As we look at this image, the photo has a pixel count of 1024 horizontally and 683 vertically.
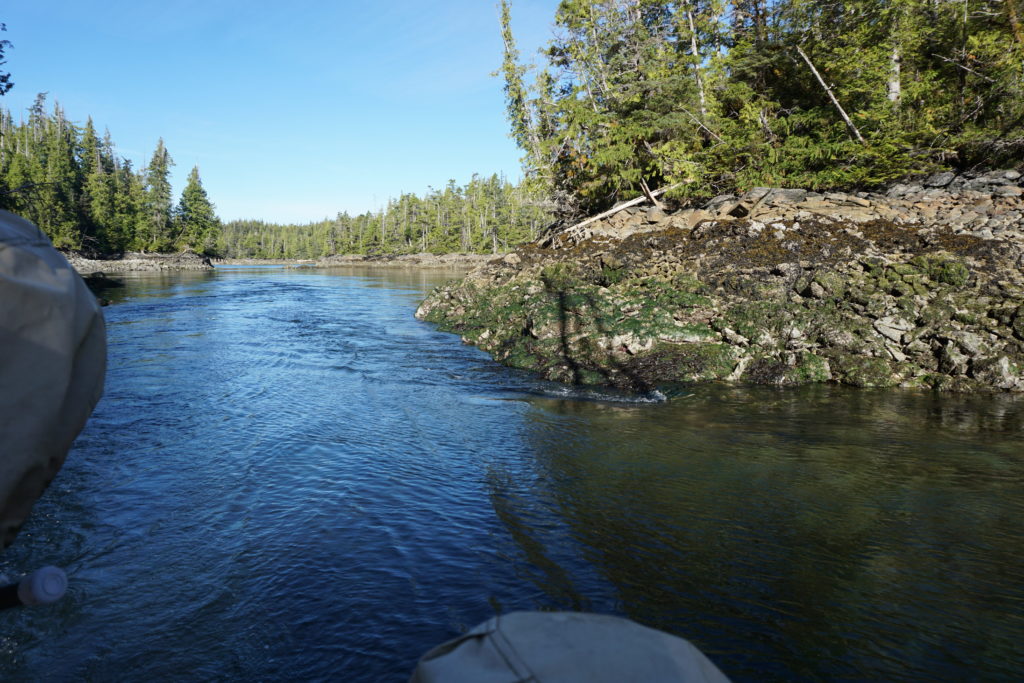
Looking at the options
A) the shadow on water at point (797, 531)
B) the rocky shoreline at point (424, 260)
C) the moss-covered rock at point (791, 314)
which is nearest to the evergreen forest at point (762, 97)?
the moss-covered rock at point (791, 314)

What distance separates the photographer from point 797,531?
21.1ft

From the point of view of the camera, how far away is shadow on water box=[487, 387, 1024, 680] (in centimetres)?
462

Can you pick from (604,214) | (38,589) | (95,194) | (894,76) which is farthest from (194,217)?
(38,589)

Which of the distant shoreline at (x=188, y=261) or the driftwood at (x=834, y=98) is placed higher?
the driftwood at (x=834, y=98)

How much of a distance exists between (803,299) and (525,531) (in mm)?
11177

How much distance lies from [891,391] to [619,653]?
12829mm

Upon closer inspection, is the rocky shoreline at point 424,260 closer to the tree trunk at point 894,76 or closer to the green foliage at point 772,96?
the green foliage at point 772,96

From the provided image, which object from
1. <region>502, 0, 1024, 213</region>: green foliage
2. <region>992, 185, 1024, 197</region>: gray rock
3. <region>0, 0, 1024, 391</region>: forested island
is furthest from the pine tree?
<region>992, 185, 1024, 197</region>: gray rock

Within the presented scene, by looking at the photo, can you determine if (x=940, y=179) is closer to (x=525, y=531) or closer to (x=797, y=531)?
(x=797, y=531)

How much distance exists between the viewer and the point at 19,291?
2.12m

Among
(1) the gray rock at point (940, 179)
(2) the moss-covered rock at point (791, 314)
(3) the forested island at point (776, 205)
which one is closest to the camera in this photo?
(2) the moss-covered rock at point (791, 314)

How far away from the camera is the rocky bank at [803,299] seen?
12859 mm

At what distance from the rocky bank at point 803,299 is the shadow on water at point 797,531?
7.39 ft

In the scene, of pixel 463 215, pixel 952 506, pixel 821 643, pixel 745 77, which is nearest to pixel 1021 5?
pixel 745 77
